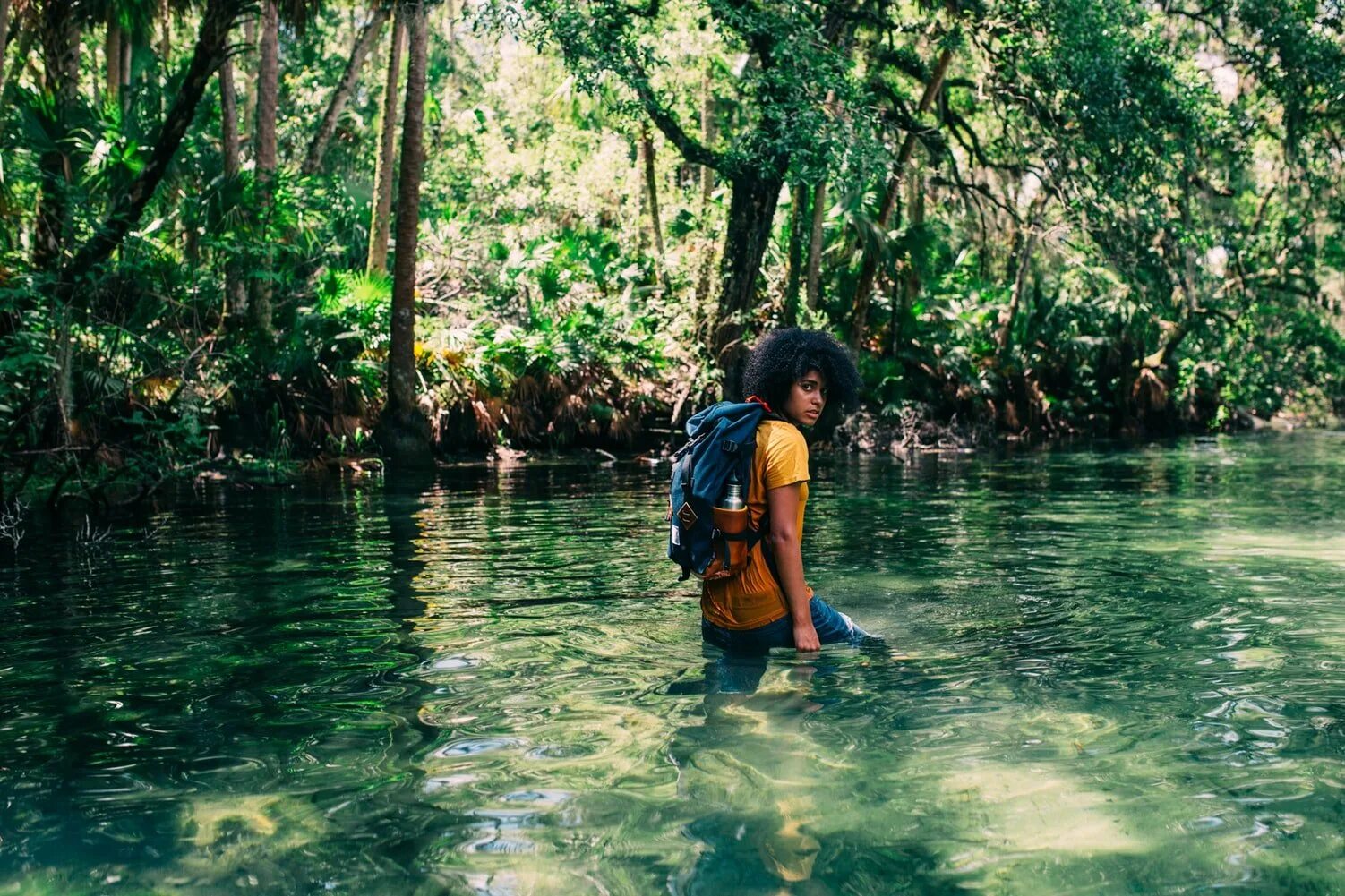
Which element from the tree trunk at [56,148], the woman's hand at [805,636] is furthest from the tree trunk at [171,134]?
the woman's hand at [805,636]

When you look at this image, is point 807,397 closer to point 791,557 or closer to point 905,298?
point 791,557

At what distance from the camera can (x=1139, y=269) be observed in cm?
2028

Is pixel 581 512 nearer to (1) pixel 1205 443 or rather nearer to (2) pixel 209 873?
(2) pixel 209 873

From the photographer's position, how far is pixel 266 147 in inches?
772

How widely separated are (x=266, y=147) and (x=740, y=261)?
751 cm

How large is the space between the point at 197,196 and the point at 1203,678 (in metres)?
13.6

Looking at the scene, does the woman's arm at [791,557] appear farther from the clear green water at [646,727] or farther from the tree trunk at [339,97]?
the tree trunk at [339,97]

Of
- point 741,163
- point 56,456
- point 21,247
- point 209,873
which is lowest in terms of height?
point 209,873

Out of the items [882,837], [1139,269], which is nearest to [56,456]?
[882,837]

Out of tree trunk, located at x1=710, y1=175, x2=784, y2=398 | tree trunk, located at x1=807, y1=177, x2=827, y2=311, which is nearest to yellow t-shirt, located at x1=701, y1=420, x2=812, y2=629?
tree trunk, located at x1=710, y1=175, x2=784, y2=398

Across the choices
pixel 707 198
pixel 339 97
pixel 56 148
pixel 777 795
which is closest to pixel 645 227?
pixel 707 198

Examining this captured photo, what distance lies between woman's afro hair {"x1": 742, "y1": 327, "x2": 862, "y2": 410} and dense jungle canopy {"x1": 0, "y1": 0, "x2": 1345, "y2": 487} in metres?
7.30

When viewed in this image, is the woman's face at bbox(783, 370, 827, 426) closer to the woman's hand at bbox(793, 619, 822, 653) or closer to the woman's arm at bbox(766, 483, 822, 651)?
the woman's arm at bbox(766, 483, 822, 651)

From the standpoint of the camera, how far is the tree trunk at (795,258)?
24.5 m
